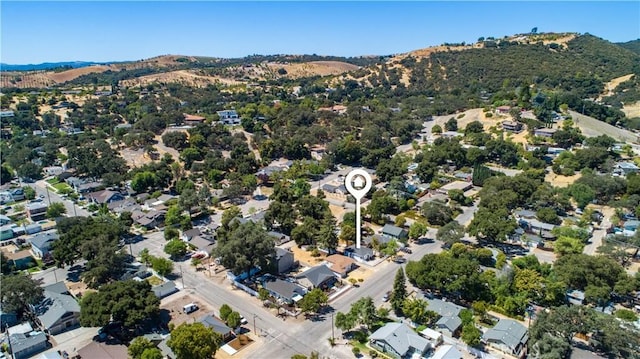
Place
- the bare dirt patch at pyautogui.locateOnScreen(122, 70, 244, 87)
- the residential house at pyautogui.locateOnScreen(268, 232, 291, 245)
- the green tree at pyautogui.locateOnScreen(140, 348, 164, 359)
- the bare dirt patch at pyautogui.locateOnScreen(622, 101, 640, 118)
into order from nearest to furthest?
the green tree at pyautogui.locateOnScreen(140, 348, 164, 359), the residential house at pyautogui.locateOnScreen(268, 232, 291, 245), the bare dirt patch at pyautogui.locateOnScreen(622, 101, 640, 118), the bare dirt patch at pyautogui.locateOnScreen(122, 70, 244, 87)

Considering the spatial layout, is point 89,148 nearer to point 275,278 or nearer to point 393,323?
point 275,278

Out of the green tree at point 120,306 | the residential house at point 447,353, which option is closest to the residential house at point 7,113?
the green tree at point 120,306

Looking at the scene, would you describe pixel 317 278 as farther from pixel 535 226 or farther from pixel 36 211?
pixel 36 211

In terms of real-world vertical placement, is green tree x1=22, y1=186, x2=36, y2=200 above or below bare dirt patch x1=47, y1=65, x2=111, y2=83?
below

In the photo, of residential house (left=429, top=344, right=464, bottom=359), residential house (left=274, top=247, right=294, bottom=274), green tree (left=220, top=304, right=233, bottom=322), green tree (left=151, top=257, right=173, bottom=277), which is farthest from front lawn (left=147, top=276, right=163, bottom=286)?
residential house (left=429, top=344, right=464, bottom=359)

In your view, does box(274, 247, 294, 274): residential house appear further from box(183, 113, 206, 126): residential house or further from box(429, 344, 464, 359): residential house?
box(183, 113, 206, 126): residential house

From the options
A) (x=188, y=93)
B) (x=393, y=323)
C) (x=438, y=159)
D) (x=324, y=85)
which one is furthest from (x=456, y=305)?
(x=324, y=85)

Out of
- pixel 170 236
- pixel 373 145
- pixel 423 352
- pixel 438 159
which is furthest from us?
pixel 373 145
